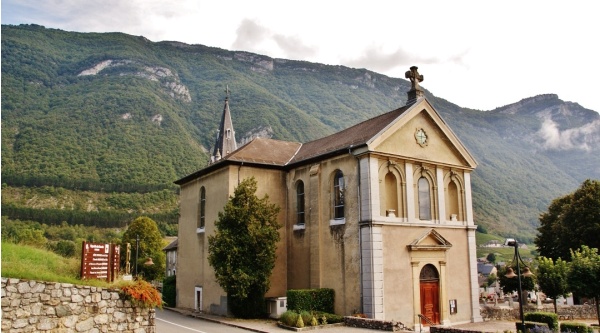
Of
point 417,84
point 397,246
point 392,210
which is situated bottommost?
point 397,246

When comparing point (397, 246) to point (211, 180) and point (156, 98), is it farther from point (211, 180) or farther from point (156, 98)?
point (156, 98)

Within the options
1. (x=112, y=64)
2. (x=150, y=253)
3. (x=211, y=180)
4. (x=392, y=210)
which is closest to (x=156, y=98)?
(x=112, y=64)

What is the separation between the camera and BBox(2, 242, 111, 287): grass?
1280 cm

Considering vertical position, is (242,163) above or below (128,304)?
above

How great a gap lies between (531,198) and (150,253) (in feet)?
461

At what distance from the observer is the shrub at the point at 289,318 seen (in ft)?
73.9

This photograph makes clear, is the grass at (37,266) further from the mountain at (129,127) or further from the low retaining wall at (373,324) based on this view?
the mountain at (129,127)

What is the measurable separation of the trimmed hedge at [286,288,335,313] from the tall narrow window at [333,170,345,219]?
159 inches

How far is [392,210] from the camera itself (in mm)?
25078

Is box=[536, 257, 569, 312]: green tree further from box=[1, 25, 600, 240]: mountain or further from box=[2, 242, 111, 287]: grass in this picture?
box=[1, 25, 600, 240]: mountain

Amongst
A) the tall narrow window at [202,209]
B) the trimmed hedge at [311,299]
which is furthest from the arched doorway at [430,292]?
the tall narrow window at [202,209]

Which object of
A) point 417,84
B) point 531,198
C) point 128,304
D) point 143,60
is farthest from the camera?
point 143,60

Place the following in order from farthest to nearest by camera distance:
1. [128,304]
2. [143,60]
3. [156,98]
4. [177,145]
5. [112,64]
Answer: [143,60]
[112,64]
[156,98]
[177,145]
[128,304]

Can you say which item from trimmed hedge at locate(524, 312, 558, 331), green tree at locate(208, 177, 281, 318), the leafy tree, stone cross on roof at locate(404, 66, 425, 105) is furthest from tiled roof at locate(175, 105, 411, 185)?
the leafy tree
